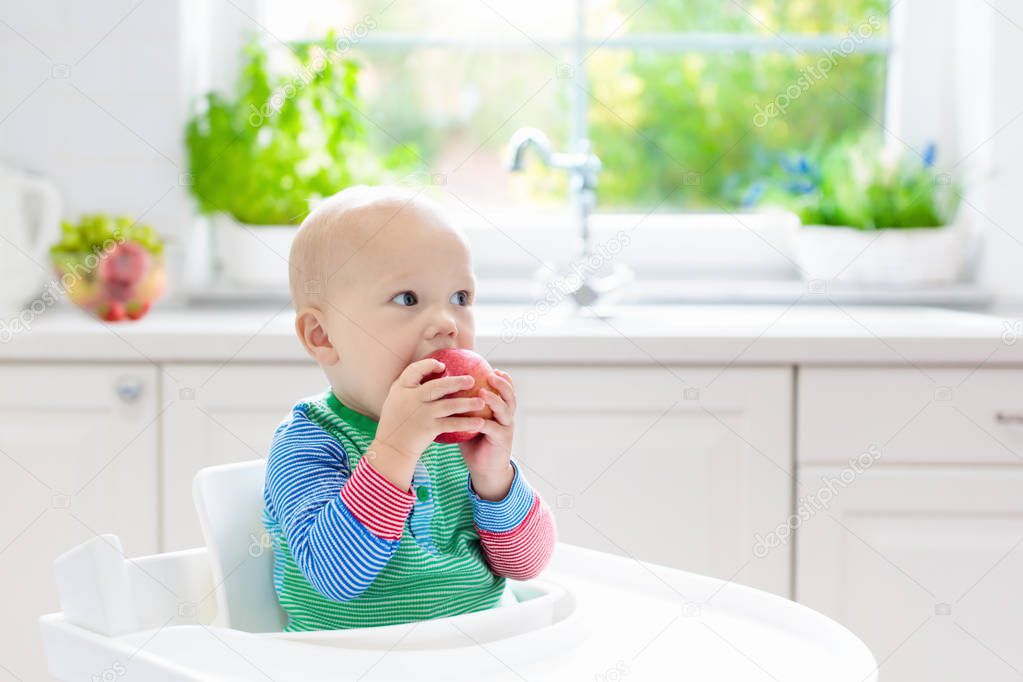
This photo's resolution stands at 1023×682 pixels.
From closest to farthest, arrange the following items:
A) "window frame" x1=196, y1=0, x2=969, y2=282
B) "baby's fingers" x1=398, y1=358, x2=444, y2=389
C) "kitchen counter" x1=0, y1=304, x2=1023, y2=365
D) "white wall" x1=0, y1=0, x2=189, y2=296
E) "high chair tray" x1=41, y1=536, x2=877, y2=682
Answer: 1. "high chair tray" x1=41, y1=536, x2=877, y2=682
2. "baby's fingers" x1=398, y1=358, x2=444, y2=389
3. "kitchen counter" x1=0, y1=304, x2=1023, y2=365
4. "white wall" x1=0, y1=0, x2=189, y2=296
5. "window frame" x1=196, y1=0, x2=969, y2=282

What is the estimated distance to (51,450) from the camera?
180cm

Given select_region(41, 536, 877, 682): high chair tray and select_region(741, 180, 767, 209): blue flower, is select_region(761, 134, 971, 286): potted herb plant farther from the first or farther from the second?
select_region(41, 536, 877, 682): high chair tray

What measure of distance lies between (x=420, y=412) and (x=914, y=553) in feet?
3.79

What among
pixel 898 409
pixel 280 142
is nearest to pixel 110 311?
pixel 280 142

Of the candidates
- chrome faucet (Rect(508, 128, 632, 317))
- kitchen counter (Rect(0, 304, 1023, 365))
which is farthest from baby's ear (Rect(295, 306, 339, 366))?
chrome faucet (Rect(508, 128, 632, 317))

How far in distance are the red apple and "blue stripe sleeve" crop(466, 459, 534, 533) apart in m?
0.09

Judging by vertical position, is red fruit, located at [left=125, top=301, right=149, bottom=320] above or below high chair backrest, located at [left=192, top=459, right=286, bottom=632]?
below

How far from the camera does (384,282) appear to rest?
3.14ft

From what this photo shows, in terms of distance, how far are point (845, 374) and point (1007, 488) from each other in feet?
1.01

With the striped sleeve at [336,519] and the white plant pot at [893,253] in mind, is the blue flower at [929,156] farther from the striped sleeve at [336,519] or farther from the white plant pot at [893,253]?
the striped sleeve at [336,519]

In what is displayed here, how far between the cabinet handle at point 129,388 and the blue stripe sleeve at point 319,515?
0.85 meters

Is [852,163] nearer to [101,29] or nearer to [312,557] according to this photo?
[101,29]

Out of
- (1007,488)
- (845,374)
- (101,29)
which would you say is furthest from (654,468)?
(101,29)

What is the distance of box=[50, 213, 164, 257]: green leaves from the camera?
2006 mm
